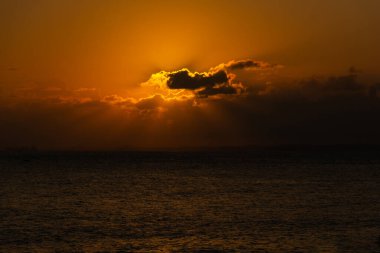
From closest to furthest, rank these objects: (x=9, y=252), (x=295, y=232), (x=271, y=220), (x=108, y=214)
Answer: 1. (x=9, y=252)
2. (x=295, y=232)
3. (x=271, y=220)
4. (x=108, y=214)

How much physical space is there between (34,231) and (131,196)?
37108 mm

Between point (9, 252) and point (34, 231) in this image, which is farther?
point (34, 231)

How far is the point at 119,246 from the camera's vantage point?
44812 mm

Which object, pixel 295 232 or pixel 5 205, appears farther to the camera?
pixel 5 205

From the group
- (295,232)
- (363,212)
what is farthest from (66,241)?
(363,212)

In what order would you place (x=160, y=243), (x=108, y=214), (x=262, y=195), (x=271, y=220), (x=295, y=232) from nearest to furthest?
(x=160, y=243) → (x=295, y=232) → (x=271, y=220) → (x=108, y=214) → (x=262, y=195)

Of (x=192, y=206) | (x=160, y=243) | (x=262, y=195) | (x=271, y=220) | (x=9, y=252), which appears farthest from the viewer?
(x=262, y=195)

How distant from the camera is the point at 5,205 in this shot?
7394 centimetres

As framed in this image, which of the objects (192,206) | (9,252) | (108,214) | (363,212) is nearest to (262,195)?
(192,206)

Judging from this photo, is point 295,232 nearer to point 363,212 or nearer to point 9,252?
point 363,212

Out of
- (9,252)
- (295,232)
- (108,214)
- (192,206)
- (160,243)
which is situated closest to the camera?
(9,252)

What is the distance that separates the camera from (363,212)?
2591 inches

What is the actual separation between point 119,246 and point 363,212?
32.6 metres

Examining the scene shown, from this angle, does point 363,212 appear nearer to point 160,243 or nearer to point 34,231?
point 160,243
